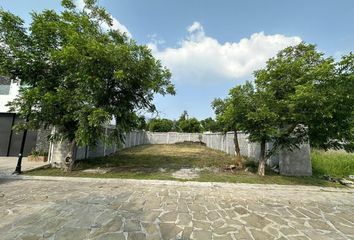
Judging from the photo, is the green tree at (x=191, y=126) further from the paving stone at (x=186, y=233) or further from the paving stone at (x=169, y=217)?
the paving stone at (x=186, y=233)

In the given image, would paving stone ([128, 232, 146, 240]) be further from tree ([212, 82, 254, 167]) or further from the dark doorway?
the dark doorway

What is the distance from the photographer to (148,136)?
98.6ft

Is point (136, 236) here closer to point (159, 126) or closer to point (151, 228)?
point (151, 228)

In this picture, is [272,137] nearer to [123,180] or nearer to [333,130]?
[333,130]

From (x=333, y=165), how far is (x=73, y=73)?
11.6m

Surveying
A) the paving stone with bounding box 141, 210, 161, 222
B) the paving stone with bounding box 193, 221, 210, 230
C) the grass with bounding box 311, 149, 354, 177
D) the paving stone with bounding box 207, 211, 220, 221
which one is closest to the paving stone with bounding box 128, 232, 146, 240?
the paving stone with bounding box 141, 210, 161, 222

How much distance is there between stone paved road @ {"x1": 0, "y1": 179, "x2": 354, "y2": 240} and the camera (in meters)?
3.72

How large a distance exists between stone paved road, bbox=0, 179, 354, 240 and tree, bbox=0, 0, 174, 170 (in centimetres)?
232

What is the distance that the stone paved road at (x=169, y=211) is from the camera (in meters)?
3.72

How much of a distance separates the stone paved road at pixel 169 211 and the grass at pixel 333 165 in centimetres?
245

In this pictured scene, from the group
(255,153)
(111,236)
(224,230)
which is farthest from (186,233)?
(255,153)

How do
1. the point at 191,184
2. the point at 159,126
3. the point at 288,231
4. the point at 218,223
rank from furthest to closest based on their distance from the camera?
the point at 159,126 → the point at 191,184 → the point at 218,223 → the point at 288,231

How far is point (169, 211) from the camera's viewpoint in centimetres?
471

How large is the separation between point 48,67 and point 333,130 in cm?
1051
